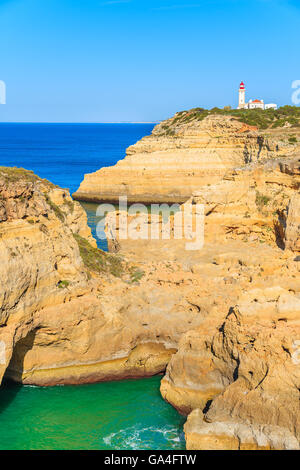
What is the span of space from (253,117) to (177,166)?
14957mm

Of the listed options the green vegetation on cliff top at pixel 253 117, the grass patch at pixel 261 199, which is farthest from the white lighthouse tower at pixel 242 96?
the grass patch at pixel 261 199

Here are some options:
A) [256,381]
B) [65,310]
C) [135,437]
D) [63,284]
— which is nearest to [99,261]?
[63,284]

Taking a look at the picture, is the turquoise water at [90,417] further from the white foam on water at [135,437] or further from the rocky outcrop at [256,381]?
the rocky outcrop at [256,381]

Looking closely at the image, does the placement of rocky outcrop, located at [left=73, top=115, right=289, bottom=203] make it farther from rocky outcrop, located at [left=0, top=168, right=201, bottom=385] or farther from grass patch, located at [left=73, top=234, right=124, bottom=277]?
rocky outcrop, located at [left=0, top=168, right=201, bottom=385]

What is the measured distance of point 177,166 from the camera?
55.9m

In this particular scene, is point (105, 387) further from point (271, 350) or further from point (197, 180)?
point (197, 180)

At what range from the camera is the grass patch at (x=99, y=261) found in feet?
61.0

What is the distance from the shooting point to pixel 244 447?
1176 centimetres

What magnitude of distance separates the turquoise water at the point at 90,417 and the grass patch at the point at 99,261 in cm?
420

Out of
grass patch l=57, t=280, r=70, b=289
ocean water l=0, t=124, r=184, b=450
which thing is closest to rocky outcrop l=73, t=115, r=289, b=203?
grass patch l=57, t=280, r=70, b=289

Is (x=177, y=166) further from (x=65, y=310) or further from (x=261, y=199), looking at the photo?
(x=65, y=310)

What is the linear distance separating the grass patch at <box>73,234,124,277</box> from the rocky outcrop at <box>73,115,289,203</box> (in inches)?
1358
